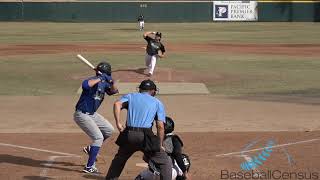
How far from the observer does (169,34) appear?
51812mm

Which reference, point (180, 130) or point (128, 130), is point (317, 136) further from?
point (128, 130)

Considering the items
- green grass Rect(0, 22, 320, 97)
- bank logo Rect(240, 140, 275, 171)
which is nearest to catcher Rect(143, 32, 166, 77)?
green grass Rect(0, 22, 320, 97)

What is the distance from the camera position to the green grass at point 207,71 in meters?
20.3

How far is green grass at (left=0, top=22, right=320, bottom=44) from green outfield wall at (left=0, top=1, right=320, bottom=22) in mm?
2128

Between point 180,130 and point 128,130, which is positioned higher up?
point 128,130

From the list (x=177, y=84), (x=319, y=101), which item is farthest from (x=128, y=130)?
(x=177, y=84)

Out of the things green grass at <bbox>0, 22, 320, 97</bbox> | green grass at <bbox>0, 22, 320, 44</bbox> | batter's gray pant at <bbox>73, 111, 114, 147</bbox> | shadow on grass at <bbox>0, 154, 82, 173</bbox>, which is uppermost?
batter's gray pant at <bbox>73, 111, 114, 147</bbox>

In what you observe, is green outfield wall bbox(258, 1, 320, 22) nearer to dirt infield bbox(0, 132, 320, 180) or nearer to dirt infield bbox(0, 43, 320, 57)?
dirt infield bbox(0, 43, 320, 57)

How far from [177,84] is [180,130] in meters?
7.23

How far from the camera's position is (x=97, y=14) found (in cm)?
6938

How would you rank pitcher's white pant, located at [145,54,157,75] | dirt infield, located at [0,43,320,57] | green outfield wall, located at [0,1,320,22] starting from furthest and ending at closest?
1. green outfield wall, located at [0,1,320,22]
2. dirt infield, located at [0,43,320,57]
3. pitcher's white pant, located at [145,54,157,75]

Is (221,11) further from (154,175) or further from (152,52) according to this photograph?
(154,175)

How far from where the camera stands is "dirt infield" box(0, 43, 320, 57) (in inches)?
1399

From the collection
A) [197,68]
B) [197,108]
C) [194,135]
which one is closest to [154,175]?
[194,135]
